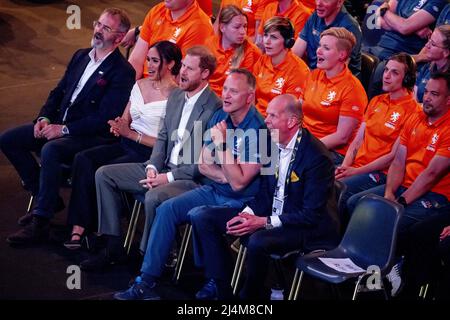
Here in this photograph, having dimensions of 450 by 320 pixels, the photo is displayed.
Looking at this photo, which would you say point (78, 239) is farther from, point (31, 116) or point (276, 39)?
point (31, 116)

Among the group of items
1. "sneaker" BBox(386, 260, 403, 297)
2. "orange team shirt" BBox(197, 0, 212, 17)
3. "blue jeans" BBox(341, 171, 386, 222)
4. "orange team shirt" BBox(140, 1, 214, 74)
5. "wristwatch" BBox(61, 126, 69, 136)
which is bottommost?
"sneaker" BBox(386, 260, 403, 297)

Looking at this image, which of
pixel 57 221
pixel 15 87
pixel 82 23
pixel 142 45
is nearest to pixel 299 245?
pixel 57 221

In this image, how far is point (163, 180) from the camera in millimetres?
5977

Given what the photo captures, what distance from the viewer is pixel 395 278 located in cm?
547

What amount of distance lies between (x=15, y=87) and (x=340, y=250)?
483 centimetres

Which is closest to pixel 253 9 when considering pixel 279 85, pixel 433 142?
pixel 279 85

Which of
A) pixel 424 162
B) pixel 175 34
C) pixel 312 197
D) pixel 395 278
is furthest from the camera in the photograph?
pixel 175 34

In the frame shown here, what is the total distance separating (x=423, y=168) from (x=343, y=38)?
1.11m

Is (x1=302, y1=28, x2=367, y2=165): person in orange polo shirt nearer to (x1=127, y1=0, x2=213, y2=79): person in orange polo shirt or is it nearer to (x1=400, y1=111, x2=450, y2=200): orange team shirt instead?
(x1=400, y1=111, x2=450, y2=200): orange team shirt

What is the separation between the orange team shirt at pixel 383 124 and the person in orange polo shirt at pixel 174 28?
1681mm

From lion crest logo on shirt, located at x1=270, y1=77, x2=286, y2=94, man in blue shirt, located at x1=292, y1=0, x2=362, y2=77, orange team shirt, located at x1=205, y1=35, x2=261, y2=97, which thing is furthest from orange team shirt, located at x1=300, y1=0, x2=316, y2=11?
lion crest logo on shirt, located at x1=270, y1=77, x2=286, y2=94

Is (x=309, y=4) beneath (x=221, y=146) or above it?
above

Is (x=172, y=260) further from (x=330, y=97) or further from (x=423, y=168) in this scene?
(x=423, y=168)

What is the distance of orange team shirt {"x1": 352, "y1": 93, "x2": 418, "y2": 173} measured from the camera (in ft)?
20.1
